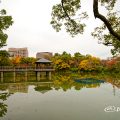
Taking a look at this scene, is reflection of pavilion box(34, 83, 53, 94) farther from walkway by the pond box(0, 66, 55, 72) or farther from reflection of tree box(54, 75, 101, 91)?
walkway by the pond box(0, 66, 55, 72)

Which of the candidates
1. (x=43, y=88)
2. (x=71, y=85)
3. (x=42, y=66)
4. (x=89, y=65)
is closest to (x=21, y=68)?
(x=42, y=66)

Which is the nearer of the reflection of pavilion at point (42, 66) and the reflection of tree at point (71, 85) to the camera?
the reflection of tree at point (71, 85)

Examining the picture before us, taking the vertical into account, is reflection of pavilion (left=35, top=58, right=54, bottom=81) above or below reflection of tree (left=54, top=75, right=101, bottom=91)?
above

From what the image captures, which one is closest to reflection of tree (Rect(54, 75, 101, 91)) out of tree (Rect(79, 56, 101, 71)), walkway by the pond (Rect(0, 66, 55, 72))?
walkway by the pond (Rect(0, 66, 55, 72))

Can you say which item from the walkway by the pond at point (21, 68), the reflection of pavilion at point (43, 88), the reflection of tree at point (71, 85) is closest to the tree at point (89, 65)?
the walkway by the pond at point (21, 68)

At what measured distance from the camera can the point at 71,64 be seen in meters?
59.6

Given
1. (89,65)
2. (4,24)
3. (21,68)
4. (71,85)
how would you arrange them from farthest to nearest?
(89,65) → (21,68) → (71,85) → (4,24)

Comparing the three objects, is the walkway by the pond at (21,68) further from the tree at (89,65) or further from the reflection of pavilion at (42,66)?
the tree at (89,65)

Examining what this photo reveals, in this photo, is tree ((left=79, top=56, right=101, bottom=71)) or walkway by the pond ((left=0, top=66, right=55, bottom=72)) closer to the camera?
walkway by the pond ((left=0, top=66, right=55, bottom=72))

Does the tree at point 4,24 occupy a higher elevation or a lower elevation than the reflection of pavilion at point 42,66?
higher

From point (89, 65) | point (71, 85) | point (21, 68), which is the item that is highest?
point (89, 65)

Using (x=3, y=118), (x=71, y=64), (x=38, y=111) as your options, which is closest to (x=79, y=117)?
(x=38, y=111)

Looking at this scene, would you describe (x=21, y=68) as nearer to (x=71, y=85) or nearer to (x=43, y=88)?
(x=71, y=85)

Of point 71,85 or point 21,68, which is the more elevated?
point 21,68
